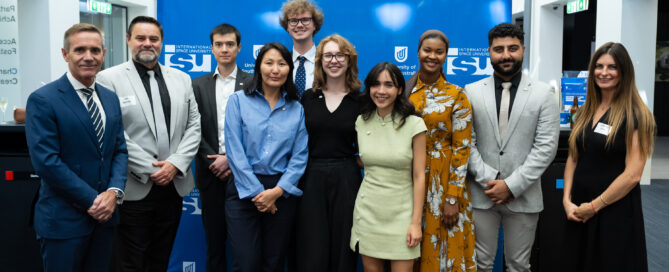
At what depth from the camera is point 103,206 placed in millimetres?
2287

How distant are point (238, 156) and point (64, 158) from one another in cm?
78

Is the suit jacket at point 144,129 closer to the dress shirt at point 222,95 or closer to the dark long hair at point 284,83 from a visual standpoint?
the dress shirt at point 222,95

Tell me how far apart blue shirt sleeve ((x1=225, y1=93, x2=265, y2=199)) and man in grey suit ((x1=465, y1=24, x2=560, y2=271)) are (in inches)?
44.6

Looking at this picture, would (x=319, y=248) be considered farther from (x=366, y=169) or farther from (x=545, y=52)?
(x=545, y=52)

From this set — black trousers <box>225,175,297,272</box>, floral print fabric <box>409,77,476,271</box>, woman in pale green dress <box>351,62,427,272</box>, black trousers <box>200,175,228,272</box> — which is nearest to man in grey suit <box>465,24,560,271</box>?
floral print fabric <box>409,77,476,271</box>

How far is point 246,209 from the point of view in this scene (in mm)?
2623

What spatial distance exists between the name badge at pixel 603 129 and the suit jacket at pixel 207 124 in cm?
191

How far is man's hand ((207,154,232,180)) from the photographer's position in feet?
9.78

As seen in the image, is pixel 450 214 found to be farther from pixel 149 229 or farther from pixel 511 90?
pixel 149 229

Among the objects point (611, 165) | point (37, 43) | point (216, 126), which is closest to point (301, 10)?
point (216, 126)

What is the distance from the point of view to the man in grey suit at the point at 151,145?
2664mm

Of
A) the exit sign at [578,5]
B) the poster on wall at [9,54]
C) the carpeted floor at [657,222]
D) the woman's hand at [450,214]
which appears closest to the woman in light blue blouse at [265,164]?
the woman's hand at [450,214]

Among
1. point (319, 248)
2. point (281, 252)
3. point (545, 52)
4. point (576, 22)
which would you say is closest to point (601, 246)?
point (319, 248)

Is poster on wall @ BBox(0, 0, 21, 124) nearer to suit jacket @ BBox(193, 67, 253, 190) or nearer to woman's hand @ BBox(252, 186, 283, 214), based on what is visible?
suit jacket @ BBox(193, 67, 253, 190)
